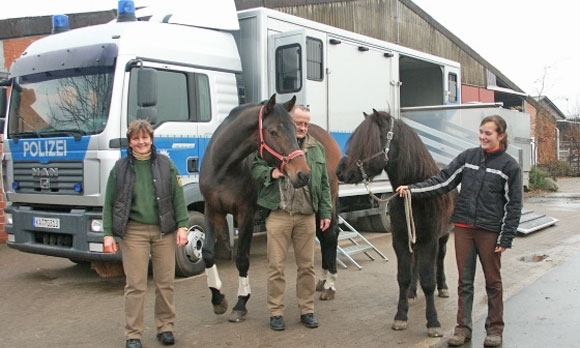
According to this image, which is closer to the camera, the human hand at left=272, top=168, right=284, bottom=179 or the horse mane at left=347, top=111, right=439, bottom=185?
the human hand at left=272, top=168, right=284, bottom=179

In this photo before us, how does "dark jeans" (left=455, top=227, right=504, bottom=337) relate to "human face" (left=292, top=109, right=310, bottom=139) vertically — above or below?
below

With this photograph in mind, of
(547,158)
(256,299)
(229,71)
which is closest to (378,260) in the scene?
(256,299)

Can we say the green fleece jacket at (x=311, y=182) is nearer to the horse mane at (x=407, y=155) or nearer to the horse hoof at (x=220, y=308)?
the horse mane at (x=407, y=155)

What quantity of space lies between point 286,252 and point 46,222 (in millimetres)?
3352

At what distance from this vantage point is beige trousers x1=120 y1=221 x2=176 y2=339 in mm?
4484

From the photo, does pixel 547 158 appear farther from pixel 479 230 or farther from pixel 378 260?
pixel 479 230

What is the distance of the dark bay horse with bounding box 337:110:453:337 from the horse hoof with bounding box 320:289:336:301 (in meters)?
1.20

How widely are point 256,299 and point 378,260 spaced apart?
2807mm

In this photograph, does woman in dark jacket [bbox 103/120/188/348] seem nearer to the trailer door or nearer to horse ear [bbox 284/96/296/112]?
horse ear [bbox 284/96/296/112]

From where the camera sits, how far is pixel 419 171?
511 centimetres

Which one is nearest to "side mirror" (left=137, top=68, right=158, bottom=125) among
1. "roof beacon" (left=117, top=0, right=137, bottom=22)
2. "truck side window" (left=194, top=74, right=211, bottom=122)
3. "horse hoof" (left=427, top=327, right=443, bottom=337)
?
"truck side window" (left=194, top=74, right=211, bottom=122)

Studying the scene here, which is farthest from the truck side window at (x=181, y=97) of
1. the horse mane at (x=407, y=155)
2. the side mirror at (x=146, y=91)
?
the horse mane at (x=407, y=155)

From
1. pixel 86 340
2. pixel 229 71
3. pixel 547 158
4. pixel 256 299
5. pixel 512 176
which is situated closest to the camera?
pixel 512 176

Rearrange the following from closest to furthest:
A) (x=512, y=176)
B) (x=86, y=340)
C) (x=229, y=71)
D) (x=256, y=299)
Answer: (x=512, y=176) < (x=86, y=340) < (x=256, y=299) < (x=229, y=71)
